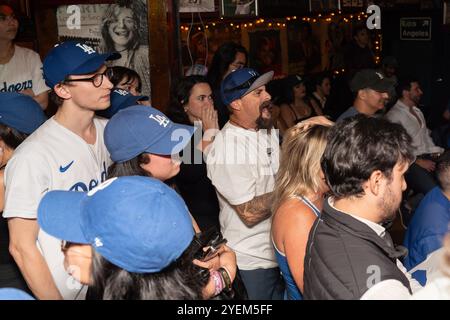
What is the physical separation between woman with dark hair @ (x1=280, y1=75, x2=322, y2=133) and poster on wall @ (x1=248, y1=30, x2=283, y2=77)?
0.99 m

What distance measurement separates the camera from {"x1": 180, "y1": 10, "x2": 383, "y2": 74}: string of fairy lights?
248 inches

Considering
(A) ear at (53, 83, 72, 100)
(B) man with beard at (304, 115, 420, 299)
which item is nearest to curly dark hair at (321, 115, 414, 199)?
(B) man with beard at (304, 115, 420, 299)

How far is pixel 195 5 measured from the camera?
4.98m

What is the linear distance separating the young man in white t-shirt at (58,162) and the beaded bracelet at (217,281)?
69 cm

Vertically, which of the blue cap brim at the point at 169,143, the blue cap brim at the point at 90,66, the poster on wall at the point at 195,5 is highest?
the poster on wall at the point at 195,5

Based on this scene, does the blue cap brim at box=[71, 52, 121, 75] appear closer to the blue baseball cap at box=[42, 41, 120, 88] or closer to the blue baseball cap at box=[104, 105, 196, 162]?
the blue baseball cap at box=[42, 41, 120, 88]

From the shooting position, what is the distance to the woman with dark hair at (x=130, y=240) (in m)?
1.49

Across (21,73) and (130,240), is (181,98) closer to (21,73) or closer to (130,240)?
(21,73)

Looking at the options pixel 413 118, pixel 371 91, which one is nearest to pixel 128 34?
pixel 371 91

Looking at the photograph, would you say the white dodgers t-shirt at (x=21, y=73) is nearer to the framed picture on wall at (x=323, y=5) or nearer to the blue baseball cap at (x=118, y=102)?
the blue baseball cap at (x=118, y=102)

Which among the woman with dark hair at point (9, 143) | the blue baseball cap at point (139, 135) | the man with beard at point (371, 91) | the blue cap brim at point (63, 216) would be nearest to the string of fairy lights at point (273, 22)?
the man with beard at point (371, 91)
